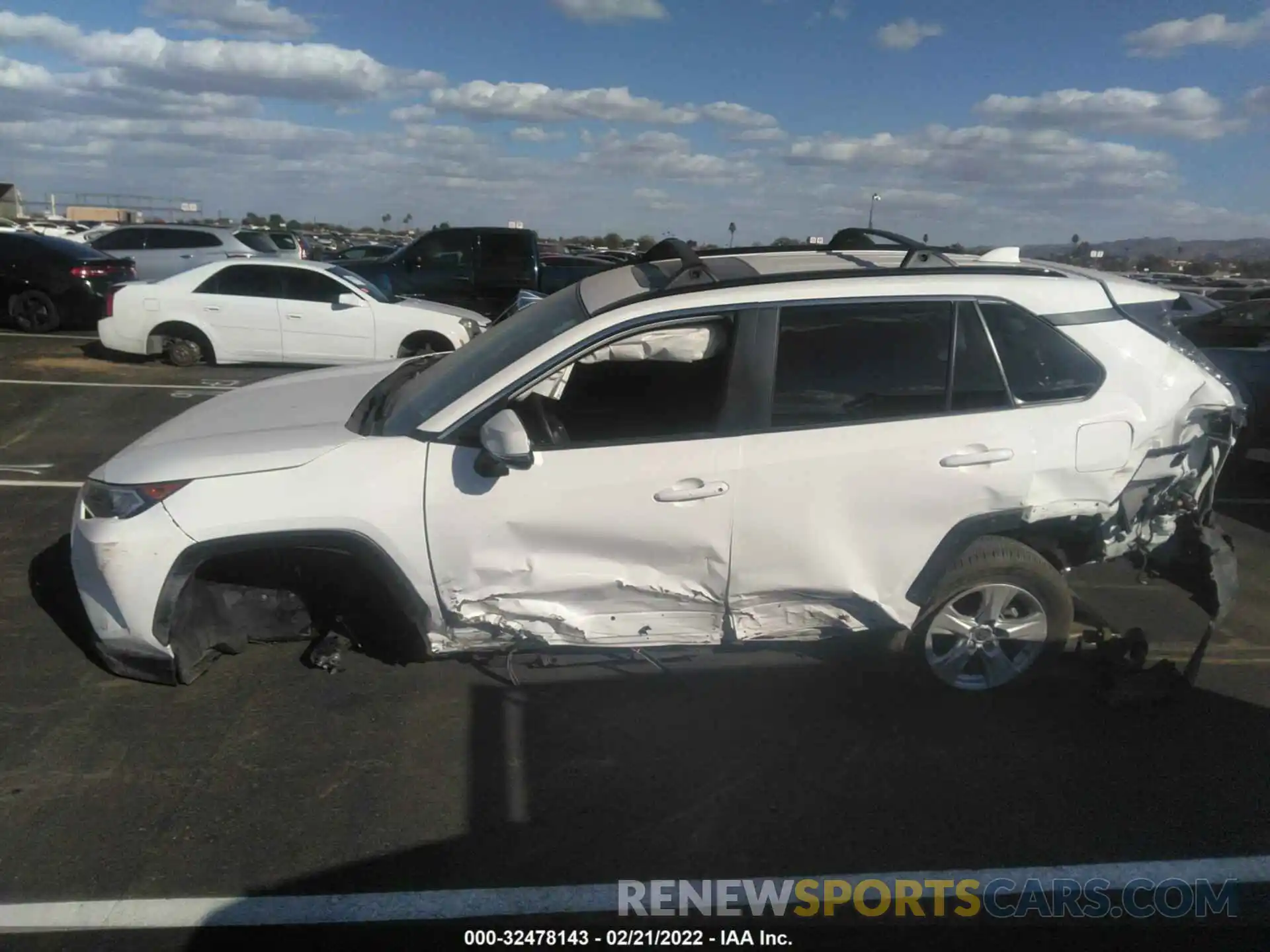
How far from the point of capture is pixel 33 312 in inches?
543

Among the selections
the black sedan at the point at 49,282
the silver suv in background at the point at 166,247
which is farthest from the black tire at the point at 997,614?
the silver suv in background at the point at 166,247

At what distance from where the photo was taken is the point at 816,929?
2.95 m

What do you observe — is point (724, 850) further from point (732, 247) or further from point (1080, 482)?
point (732, 247)

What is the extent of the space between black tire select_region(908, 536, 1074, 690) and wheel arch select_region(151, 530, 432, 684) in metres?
2.10

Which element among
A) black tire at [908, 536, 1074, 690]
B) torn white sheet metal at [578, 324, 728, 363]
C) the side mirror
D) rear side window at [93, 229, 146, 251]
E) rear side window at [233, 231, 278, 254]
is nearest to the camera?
the side mirror

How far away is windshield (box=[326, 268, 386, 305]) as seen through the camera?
1195 centimetres

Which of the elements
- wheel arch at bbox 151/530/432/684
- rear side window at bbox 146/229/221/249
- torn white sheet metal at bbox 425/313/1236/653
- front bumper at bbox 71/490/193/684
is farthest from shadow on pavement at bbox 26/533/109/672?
rear side window at bbox 146/229/221/249

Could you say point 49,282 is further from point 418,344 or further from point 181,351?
point 418,344

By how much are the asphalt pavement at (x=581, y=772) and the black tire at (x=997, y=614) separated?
14cm

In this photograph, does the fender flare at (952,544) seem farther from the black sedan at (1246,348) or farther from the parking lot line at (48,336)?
the parking lot line at (48,336)

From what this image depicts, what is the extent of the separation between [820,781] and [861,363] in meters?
1.69

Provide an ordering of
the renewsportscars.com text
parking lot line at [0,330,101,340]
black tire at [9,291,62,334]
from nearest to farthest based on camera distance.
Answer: the renewsportscars.com text < parking lot line at [0,330,101,340] < black tire at [9,291,62,334]

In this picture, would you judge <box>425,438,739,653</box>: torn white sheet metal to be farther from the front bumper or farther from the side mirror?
the front bumper

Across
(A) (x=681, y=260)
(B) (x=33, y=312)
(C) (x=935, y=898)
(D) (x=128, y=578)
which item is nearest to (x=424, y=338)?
(B) (x=33, y=312)
